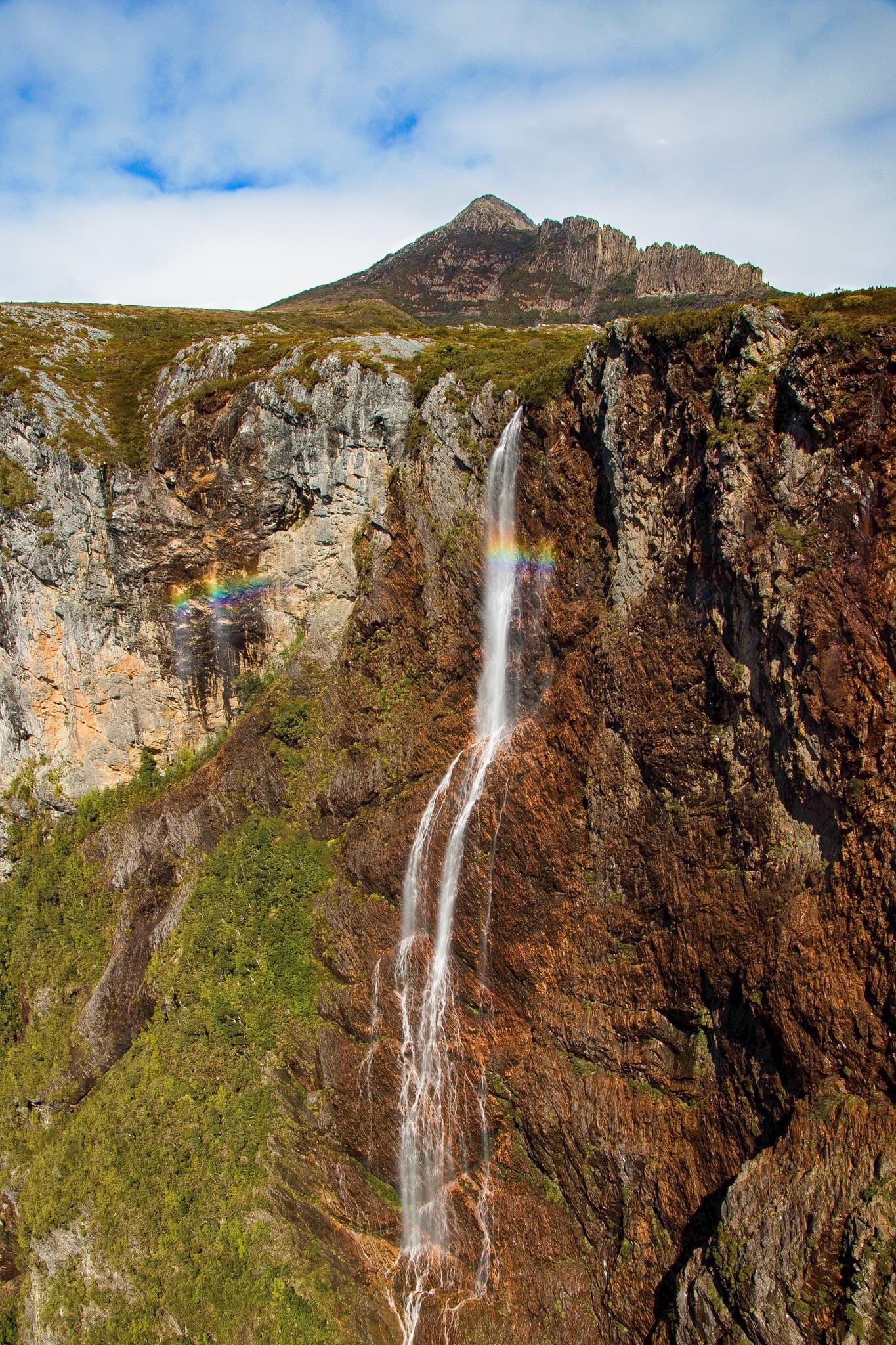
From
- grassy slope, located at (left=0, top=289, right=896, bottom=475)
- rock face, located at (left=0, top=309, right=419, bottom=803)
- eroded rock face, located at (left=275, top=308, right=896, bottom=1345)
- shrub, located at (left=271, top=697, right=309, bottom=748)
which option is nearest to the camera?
eroded rock face, located at (left=275, top=308, right=896, bottom=1345)

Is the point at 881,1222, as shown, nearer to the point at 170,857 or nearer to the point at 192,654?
the point at 170,857

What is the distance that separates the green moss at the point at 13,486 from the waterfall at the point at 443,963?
14.1 metres

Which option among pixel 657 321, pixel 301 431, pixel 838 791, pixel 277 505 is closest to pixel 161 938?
pixel 277 505

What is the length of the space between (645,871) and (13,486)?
2103cm

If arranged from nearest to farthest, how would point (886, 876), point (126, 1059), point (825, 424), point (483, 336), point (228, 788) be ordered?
point (886, 876) → point (825, 424) → point (126, 1059) → point (228, 788) → point (483, 336)

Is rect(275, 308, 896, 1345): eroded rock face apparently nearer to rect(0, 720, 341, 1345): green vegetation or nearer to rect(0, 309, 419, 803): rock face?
rect(0, 720, 341, 1345): green vegetation

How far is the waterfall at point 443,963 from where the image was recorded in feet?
56.1

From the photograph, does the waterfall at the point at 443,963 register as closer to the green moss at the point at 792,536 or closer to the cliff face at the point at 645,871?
the cliff face at the point at 645,871

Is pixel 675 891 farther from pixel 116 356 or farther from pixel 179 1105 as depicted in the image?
pixel 116 356

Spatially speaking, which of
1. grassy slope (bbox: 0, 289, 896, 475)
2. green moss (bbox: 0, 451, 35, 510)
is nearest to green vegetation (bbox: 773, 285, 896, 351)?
grassy slope (bbox: 0, 289, 896, 475)

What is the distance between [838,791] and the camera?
495 inches

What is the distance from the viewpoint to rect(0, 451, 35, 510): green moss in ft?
79.3

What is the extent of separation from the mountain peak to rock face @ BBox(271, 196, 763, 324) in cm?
9

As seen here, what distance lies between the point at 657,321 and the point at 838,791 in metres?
9.62
